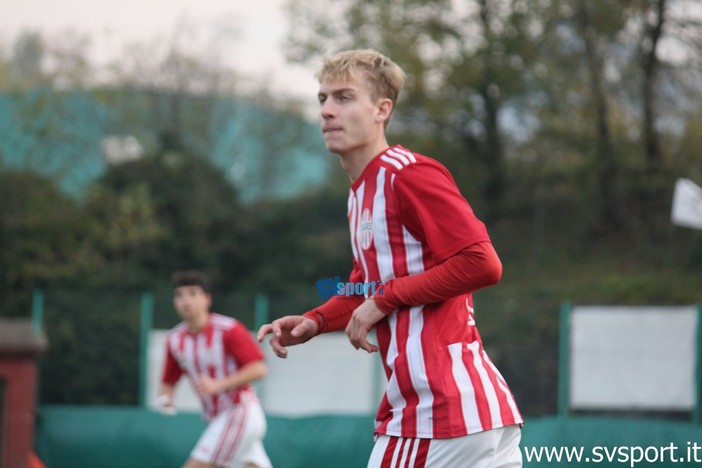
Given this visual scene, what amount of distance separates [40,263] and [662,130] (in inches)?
537

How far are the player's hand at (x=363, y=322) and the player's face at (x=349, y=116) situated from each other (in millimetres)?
573

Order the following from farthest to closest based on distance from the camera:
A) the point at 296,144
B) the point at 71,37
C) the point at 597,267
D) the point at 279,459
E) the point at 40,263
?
the point at 296,144, the point at 71,37, the point at 597,267, the point at 40,263, the point at 279,459

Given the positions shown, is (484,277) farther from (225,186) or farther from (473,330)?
(225,186)

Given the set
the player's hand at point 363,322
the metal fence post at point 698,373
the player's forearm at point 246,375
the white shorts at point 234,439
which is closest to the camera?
the player's hand at point 363,322

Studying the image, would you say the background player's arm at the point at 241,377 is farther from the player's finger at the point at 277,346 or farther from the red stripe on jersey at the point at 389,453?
the red stripe on jersey at the point at 389,453

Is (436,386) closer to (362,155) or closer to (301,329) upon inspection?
(301,329)

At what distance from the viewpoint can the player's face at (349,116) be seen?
12.2ft

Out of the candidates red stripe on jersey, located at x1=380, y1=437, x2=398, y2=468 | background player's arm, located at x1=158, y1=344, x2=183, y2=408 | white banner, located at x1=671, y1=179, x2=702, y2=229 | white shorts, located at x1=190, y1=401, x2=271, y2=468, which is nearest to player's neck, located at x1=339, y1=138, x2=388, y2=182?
red stripe on jersey, located at x1=380, y1=437, x2=398, y2=468

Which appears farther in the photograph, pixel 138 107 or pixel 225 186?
pixel 138 107

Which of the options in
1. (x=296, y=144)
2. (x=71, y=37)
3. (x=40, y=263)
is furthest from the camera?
(x=296, y=144)

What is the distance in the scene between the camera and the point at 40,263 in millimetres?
20094

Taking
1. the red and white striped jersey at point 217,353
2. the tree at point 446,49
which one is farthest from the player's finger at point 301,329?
the tree at point 446,49

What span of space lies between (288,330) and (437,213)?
0.76 m

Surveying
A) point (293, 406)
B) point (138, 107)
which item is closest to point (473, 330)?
point (293, 406)
